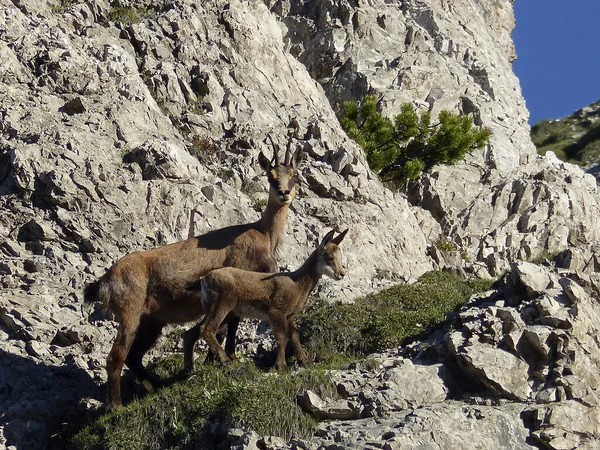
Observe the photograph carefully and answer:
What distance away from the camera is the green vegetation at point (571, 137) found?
5631 centimetres

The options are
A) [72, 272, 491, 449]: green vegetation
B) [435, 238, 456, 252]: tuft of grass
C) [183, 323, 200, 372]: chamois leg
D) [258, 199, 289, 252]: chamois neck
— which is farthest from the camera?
[435, 238, 456, 252]: tuft of grass

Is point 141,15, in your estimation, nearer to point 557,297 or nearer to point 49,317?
point 49,317

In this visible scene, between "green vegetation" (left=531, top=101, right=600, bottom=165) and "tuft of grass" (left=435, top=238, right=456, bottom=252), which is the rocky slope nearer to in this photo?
"tuft of grass" (left=435, top=238, right=456, bottom=252)

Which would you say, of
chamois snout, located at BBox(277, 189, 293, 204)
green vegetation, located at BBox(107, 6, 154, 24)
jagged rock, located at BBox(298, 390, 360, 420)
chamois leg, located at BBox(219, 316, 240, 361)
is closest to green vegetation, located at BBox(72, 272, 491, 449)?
jagged rock, located at BBox(298, 390, 360, 420)

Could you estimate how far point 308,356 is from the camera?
1377 cm

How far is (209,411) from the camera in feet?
37.9

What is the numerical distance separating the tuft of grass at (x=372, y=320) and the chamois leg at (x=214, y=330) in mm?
1635

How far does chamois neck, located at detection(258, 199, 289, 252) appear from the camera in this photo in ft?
46.6

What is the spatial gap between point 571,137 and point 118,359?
5486cm

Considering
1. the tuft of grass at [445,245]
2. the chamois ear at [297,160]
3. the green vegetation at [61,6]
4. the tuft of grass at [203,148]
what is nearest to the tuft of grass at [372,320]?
the chamois ear at [297,160]

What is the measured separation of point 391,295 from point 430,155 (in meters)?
8.64

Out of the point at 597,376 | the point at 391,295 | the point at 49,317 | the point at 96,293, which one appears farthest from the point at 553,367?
the point at 49,317

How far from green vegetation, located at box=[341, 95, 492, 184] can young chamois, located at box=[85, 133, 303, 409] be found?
9.89m

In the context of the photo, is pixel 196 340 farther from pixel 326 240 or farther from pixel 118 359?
pixel 326 240
